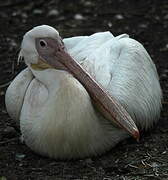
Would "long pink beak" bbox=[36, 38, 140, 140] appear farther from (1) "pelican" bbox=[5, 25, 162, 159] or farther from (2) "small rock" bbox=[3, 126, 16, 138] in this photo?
(2) "small rock" bbox=[3, 126, 16, 138]

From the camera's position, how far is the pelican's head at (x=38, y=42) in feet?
16.9

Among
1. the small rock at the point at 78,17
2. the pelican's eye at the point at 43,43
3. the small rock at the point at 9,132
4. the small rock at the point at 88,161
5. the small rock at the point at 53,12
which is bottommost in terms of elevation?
the small rock at the point at 9,132

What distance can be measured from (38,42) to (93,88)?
59 cm

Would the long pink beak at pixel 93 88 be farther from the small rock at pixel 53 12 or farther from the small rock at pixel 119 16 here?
the small rock at pixel 53 12

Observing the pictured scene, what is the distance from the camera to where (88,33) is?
8.34 m

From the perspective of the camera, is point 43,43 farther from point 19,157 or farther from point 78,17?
point 78,17

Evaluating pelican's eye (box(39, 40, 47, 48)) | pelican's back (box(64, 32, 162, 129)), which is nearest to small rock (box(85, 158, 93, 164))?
pelican's back (box(64, 32, 162, 129))

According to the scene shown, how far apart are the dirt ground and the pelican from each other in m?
0.14

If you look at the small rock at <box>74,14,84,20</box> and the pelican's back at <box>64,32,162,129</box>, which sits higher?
the pelican's back at <box>64,32,162,129</box>

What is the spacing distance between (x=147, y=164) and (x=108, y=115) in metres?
0.50

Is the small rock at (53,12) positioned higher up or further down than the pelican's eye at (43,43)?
further down

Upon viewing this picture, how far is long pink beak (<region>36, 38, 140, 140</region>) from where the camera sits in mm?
5133

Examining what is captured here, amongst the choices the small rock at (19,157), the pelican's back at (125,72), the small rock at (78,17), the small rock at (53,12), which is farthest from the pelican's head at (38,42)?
the small rock at (53,12)

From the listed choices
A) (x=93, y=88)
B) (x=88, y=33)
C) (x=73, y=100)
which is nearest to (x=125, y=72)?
(x=93, y=88)
